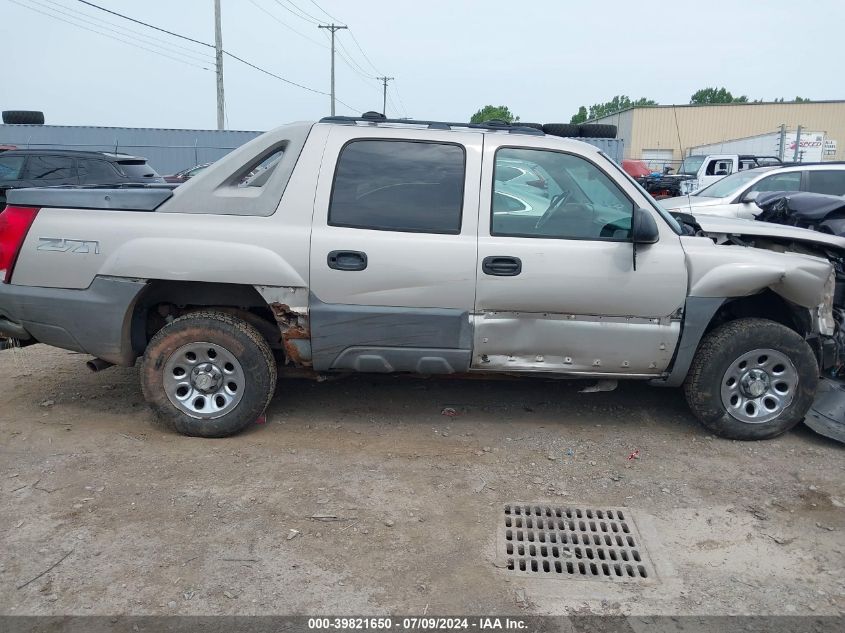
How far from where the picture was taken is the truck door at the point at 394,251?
398 centimetres

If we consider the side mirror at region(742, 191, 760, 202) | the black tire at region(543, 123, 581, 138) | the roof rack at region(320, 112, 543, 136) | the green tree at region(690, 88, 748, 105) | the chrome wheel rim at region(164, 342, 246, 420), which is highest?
the green tree at region(690, 88, 748, 105)

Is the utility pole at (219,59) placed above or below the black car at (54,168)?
above

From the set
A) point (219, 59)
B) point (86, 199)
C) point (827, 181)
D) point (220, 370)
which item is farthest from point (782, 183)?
point (219, 59)

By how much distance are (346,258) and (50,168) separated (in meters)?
9.18

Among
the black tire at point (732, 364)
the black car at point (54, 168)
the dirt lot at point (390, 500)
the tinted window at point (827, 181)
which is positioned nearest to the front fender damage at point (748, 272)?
the black tire at point (732, 364)

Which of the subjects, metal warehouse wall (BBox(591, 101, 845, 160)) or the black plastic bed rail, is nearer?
the black plastic bed rail

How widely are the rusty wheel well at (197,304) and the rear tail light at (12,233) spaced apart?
765mm

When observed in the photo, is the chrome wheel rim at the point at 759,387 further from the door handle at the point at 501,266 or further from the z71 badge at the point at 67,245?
the z71 badge at the point at 67,245

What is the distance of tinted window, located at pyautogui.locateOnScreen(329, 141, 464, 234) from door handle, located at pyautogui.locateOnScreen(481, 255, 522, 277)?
0.91ft

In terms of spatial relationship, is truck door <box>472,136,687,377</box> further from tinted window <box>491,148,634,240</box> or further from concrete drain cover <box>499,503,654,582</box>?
concrete drain cover <box>499,503,654,582</box>

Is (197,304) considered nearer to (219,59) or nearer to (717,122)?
(219,59)

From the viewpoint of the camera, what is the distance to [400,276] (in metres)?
3.98

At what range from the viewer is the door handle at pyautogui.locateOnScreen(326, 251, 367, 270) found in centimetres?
397

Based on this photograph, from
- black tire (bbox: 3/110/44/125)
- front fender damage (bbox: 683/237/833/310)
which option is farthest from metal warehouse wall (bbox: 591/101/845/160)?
front fender damage (bbox: 683/237/833/310)
